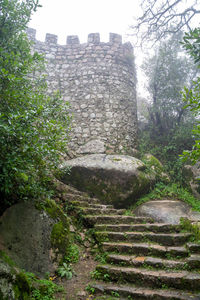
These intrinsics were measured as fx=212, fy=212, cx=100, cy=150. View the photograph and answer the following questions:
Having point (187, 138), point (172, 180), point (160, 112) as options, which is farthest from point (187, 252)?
point (160, 112)

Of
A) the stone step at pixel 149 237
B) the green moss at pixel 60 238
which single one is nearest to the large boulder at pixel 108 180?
the stone step at pixel 149 237

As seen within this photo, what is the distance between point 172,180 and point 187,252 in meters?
4.41

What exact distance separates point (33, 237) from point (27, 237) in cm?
9

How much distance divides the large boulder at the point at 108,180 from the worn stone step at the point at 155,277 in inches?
113

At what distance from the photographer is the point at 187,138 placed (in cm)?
827

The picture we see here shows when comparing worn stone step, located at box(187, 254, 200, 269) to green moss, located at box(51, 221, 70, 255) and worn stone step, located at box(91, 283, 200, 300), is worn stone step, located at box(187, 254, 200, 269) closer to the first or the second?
worn stone step, located at box(91, 283, 200, 300)

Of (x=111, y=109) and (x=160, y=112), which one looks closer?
(x=111, y=109)

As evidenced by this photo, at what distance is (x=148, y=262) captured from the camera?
3.26 m

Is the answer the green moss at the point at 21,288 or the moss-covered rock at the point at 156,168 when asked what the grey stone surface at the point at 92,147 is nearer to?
the moss-covered rock at the point at 156,168

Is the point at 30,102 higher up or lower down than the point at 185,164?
higher up

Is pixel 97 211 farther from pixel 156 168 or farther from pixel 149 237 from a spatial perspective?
pixel 156 168

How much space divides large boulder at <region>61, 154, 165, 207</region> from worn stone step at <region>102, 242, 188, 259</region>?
2.35m

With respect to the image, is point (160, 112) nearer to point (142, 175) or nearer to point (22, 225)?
point (142, 175)

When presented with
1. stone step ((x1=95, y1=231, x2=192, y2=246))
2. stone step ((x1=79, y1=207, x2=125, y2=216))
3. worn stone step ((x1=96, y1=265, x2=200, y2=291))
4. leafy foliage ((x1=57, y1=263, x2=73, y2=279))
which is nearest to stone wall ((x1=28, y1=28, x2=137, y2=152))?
stone step ((x1=79, y1=207, x2=125, y2=216))
